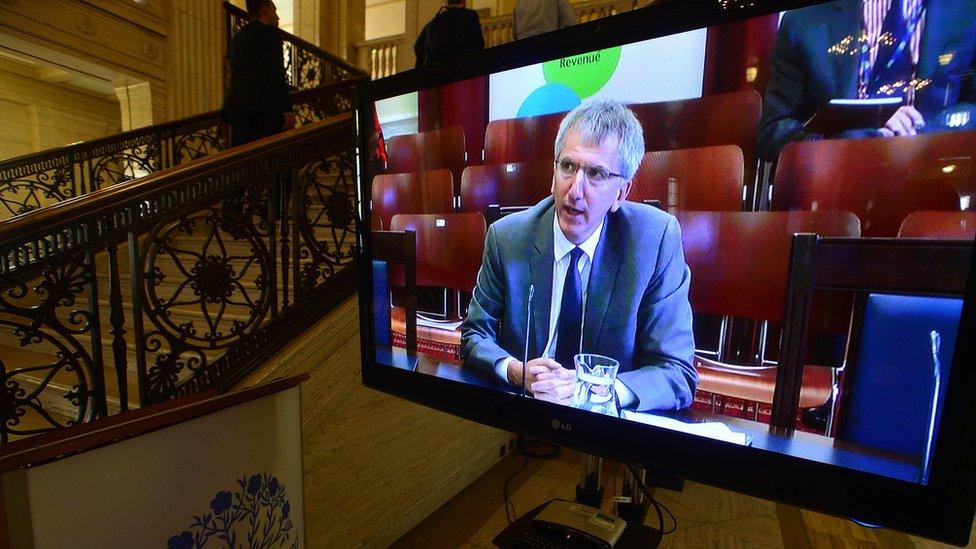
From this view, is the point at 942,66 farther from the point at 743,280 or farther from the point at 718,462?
the point at 718,462

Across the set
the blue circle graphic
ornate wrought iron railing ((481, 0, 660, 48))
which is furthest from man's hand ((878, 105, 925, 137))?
ornate wrought iron railing ((481, 0, 660, 48))

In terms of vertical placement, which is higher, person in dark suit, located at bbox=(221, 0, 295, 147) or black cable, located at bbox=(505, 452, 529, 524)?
person in dark suit, located at bbox=(221, 0, 295, 147)

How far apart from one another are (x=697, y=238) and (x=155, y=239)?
1.70 metres

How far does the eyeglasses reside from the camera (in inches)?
36.6

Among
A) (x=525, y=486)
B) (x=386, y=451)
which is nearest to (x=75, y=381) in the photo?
(x=386, y=451)

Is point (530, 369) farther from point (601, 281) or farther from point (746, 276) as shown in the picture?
point (746, 276)

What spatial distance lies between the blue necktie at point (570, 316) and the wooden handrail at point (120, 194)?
1.38m

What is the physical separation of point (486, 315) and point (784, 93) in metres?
0.79

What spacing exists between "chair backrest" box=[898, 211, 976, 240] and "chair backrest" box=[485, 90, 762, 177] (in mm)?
239

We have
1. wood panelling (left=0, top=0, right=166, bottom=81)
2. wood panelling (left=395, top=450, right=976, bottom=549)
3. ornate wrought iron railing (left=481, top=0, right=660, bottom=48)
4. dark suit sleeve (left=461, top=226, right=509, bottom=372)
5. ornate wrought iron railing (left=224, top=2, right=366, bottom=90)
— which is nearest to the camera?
dark suit sleeve (left=461, top=226, right=509, bottom=372)

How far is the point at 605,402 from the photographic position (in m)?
0.96

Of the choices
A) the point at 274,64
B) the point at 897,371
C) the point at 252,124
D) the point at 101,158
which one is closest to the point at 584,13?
the point at 274,64

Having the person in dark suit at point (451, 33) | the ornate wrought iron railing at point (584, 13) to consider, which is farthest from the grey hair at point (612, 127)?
the ornate wrought iron railing at point (584, 13)

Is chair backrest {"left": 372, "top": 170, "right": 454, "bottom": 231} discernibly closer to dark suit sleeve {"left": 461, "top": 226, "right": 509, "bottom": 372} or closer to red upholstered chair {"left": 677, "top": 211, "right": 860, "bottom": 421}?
dark suit sleeve {"left": 461, "top": 226, "right": 509, "bottom": 372}
